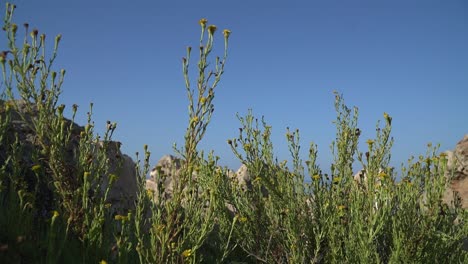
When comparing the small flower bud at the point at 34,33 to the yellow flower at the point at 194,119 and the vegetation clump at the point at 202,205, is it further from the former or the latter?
the yellow flower at the point at 194,119

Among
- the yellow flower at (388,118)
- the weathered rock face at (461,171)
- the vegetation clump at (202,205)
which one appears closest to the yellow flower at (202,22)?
the vegetation clump at (202,205)

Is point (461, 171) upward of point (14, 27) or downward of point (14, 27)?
upward

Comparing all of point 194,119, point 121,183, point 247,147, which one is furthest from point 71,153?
point 194,119

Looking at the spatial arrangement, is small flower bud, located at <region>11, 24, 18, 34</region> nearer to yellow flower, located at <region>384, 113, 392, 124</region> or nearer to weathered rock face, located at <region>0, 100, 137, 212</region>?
weathered rock face, located at <region>0, 100, 137, 212</region>

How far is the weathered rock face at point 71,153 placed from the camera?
405 cm

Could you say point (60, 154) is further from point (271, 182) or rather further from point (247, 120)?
point (271, 182)

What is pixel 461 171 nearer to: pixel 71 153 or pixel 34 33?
pixel 71 153

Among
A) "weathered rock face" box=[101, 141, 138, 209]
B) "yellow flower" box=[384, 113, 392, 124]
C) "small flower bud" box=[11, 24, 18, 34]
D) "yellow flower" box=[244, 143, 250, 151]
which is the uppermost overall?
"small flower bud" box=[11, 24, 18, 34]

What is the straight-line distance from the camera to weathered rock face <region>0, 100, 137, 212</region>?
4.05 metres

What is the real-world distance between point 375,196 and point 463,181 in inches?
236

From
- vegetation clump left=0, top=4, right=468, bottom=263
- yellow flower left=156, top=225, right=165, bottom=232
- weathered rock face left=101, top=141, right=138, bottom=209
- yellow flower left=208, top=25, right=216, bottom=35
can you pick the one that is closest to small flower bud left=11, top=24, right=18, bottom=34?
vegetation clump left=0, top=4, right=468, bottom=263

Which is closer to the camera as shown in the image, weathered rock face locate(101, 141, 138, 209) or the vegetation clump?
the vegetation clump

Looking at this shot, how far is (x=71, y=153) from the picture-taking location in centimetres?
515

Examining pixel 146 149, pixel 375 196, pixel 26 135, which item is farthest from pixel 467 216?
pixel 26 135
